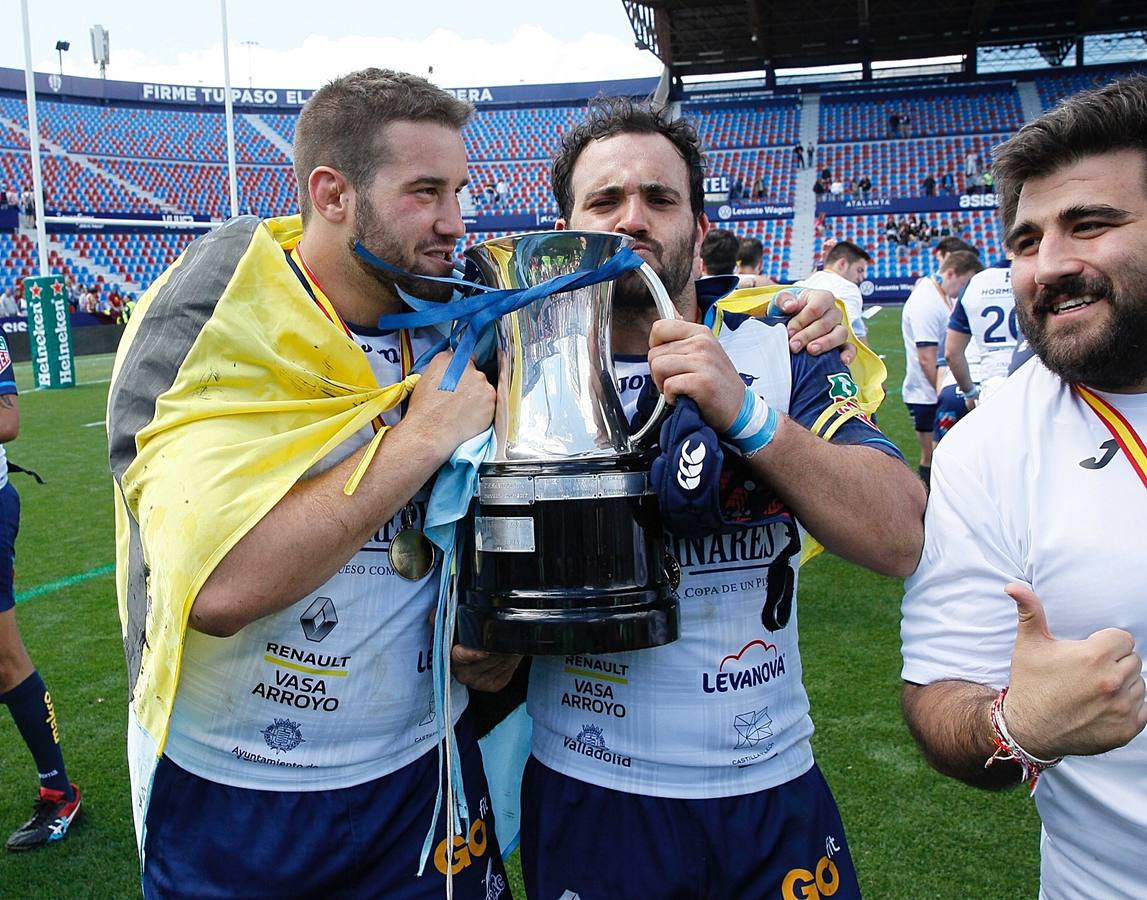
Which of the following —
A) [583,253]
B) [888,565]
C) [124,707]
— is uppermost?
[583,253]

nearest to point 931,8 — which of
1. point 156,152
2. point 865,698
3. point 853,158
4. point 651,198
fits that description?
point 853,158

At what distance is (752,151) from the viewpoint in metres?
34.9

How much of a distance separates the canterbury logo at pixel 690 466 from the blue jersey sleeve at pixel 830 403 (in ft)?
1.12

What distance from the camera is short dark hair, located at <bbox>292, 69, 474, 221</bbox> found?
6.12 feet

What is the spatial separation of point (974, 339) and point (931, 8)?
1059 inches

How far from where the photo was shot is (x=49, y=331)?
17.2 meters

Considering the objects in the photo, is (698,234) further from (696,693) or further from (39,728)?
(39,728)

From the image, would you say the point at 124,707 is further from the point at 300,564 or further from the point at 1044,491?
the point at 1044,491

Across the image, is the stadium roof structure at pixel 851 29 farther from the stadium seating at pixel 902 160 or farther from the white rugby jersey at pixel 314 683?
the white rugby jersey at pixel 314 683

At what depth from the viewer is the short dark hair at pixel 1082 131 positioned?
57.9 inches

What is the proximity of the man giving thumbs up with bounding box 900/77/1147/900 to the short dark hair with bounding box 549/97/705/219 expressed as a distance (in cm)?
55

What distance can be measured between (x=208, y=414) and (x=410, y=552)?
416mm

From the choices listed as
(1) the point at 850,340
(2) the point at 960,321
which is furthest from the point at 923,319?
(1) the point at 850,340

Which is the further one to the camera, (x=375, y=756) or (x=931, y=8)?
(x=931, y=8)
